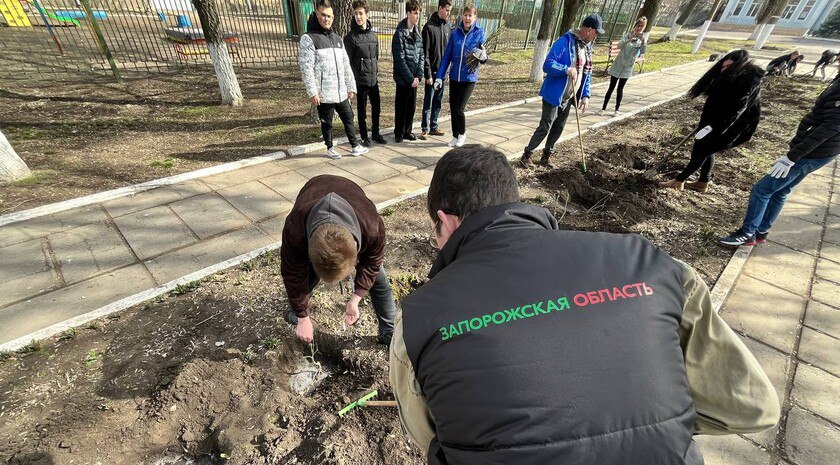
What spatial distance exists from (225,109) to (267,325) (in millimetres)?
5696

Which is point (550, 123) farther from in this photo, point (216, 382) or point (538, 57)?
point (538, 57)

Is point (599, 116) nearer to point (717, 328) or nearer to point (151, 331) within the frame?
point (717, 328)

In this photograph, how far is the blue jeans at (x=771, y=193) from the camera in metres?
3.31

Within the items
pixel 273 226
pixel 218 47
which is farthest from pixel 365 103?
pixel 218 47

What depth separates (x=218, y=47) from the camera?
251 inches

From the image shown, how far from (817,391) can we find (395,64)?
5.55m

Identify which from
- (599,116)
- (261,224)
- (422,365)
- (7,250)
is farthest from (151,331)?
(599,116)

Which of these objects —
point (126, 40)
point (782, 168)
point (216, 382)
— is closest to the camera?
point (216, 382)

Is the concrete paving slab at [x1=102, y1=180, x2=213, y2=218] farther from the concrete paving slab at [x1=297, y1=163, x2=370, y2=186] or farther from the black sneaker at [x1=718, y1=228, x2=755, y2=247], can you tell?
the black sneaker at [x1=718, y1=228, x2=755, y2=247]

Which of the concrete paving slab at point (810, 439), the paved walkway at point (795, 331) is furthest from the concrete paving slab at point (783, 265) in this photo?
the concrete paving slab at point (810, 439)

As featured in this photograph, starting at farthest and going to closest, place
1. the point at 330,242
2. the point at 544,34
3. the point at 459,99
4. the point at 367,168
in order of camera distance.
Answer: the point at 544,34
the point at 459,99
the point at 367,168
the point at 330,242

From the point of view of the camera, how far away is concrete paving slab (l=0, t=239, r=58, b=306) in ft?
9.61

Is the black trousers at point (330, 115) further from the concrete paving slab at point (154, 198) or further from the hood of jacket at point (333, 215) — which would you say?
the hood of jacket at point (333, 215)

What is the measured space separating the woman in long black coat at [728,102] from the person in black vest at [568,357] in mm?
4288
